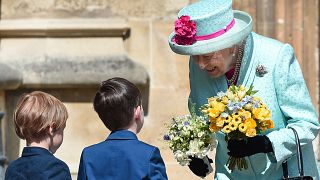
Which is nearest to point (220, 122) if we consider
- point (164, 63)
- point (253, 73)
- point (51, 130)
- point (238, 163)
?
point (238, 163)

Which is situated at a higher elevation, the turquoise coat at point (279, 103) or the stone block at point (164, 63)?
the turquoise coat at point (279, 103)

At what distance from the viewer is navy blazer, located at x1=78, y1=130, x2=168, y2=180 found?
4562mm

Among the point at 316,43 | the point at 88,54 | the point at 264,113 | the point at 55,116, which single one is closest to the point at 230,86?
the point at 264,113

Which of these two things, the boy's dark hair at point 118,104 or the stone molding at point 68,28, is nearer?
the boy's dark hair at point 118,104

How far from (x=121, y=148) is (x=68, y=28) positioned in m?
2.93

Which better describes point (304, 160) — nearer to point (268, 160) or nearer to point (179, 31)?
point (268, 160)

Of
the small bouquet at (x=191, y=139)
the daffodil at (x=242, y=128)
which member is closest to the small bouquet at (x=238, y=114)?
the daffodil at (x=242, y=128)

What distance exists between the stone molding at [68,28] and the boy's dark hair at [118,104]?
9.03 feet

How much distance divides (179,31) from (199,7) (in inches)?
8.1

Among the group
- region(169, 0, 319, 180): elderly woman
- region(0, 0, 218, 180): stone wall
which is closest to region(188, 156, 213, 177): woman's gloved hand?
region(169, 0, 319, 180): elderly woman

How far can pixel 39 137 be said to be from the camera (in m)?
4.74

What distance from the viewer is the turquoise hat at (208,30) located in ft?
15.8

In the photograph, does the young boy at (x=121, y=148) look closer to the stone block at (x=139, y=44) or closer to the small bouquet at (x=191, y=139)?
the small bouquet at (x=191, y=139)

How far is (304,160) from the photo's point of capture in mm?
4973
